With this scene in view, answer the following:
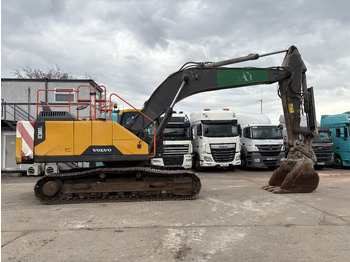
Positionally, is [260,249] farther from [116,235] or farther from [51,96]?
[51,96]

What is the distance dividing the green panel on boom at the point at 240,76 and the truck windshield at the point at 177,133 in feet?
21.5

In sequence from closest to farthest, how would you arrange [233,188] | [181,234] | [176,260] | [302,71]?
[176,260] < [181,234] < [302,71] < [233,188]

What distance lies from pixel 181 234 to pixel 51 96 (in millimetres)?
13807

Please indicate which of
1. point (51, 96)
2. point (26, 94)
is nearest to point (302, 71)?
point (51, 96)

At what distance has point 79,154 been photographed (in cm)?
698

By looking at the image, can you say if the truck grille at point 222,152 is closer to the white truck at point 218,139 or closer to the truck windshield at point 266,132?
the white truck at point 218,139

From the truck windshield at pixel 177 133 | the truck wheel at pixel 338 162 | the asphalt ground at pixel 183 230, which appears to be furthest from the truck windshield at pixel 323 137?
the asphalt ground at pixel 183 230

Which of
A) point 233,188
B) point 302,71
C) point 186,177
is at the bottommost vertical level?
point 233,188

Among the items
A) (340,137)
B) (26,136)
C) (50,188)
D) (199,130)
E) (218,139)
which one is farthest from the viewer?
(340,137)

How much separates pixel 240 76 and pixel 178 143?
6.66 metres

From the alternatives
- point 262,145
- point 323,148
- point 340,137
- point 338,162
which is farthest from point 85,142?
point 338,162

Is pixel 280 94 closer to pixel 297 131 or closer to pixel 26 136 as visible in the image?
pixel 297 131

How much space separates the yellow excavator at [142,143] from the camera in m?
6.96

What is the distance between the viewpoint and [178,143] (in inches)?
563
